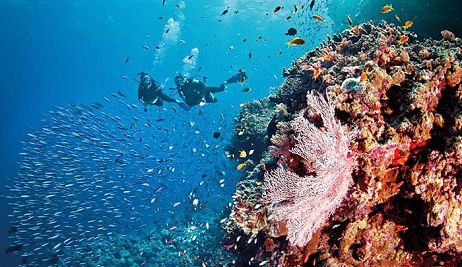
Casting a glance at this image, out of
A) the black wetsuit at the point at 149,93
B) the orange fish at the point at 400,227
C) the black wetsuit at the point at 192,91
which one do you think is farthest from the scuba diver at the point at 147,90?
the orange fish at the point at 400,227

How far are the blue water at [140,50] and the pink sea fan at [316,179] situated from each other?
7.66 meters

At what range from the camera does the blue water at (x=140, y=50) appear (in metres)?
18.0

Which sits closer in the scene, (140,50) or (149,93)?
(149,93)

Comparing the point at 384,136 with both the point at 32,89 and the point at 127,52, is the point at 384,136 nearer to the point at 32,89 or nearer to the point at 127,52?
the point at 127,52

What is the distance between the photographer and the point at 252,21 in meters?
59.2

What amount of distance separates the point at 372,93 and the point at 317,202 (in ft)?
4.76

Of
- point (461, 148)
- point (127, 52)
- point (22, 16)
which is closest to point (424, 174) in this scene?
point (461, 148)

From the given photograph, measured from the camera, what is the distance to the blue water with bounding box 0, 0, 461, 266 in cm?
1800

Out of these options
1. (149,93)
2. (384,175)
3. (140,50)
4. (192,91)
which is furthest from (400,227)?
(140,50)

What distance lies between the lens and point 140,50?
91.4 m

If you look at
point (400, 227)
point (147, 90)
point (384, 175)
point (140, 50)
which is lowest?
point (400, 227)

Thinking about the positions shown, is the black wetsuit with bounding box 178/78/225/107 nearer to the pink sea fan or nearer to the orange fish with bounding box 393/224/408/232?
the pink sea fan

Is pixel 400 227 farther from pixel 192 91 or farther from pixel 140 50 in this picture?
pixel 140 50

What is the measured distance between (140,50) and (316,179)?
320 ft
